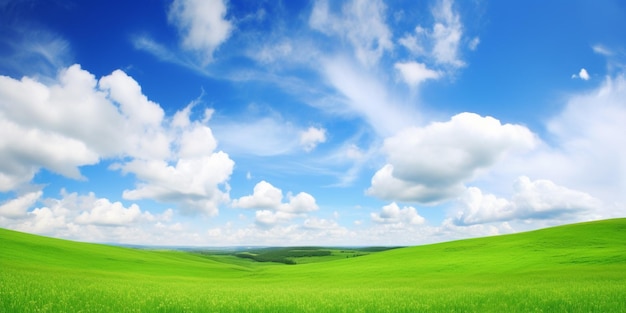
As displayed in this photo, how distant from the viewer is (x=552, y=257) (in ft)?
149

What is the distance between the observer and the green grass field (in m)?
12.0

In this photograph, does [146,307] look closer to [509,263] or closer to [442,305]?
[442,305]

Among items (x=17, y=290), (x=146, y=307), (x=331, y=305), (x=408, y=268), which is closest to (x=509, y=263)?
(x=408, y=268)

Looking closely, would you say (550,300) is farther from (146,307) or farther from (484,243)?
(484,243)

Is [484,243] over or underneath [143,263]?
over

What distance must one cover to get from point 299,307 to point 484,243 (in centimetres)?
6637

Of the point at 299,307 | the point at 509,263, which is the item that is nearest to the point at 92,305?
the point at 299,307

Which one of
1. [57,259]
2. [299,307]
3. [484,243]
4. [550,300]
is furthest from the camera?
[484,243]

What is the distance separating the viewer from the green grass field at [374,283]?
11969 millimetres

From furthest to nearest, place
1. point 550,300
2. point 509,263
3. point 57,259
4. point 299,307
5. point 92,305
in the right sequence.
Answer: point 57,259
point 509,263
point 550,300
point 299,307
point 92,305

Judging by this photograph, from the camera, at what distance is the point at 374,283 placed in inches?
1356

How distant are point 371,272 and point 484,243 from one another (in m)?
30.3

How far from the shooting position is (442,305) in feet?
41.2

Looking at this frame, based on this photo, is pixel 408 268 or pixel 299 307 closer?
pixel 299 307
